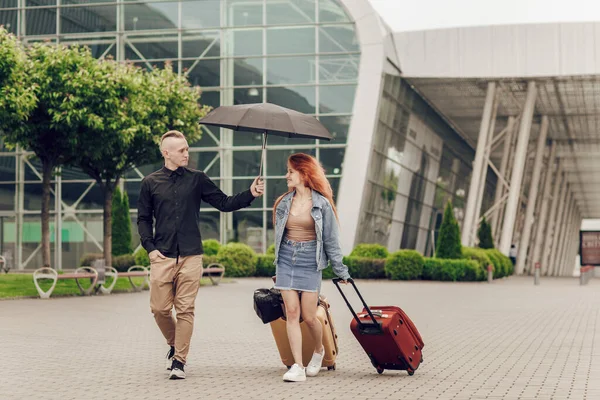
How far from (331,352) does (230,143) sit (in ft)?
85.7

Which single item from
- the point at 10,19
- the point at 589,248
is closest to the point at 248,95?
the point at 10,19

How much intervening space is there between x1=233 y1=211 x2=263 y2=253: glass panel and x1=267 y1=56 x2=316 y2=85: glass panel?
4.49 meters

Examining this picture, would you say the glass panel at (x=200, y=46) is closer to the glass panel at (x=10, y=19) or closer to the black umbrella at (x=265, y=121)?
the glass panel at (x=10, y=19)

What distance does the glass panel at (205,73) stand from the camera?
113 ft

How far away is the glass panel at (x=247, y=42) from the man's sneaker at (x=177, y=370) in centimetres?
2689

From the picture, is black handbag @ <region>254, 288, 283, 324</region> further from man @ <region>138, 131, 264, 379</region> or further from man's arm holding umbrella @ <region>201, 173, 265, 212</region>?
man's arm holding umbrella @ <region>201, 173, 265, 212</region>

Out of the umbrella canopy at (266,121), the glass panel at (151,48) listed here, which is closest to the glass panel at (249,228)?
the glass panel at (151,48)

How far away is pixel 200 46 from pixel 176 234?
27.3 meters

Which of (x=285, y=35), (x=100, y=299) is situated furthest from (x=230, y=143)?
(x=100, y=299)

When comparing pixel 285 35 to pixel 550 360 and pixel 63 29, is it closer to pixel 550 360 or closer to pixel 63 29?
pixel 63 29

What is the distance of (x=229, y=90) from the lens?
3434 centimetres

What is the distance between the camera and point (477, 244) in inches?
1571

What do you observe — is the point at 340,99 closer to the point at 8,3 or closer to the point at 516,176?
the point at 516,176

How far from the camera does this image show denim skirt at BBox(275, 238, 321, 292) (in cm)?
794
